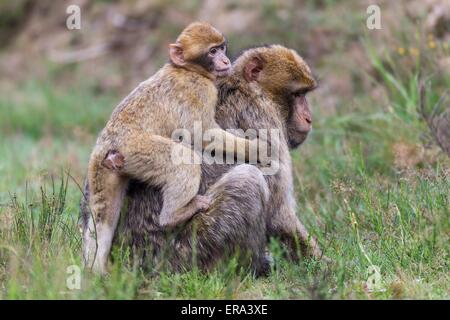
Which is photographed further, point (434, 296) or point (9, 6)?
point (9, 6)

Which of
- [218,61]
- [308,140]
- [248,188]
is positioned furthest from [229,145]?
[308,140]

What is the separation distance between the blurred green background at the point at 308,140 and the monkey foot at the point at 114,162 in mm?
566

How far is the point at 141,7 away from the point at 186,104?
10.4 m

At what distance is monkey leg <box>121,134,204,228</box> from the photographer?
208 inches

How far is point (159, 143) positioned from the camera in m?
5.31

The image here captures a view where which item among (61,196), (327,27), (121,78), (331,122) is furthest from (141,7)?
(61,196)

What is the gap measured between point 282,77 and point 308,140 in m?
3.24

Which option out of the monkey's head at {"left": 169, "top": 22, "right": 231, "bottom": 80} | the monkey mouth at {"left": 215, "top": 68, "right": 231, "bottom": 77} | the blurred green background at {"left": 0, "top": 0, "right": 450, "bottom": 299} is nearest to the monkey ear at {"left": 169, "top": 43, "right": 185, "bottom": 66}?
the monkey's head at {"left": 169, "top": 22, "right": 231, "bottom": 80}

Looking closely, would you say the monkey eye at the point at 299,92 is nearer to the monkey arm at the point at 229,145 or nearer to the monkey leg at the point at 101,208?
the monkey arm at the point at 229,145

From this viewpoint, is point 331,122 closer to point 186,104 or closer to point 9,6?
point 186,104

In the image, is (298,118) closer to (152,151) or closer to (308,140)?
(152,151)

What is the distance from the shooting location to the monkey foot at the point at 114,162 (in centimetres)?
529

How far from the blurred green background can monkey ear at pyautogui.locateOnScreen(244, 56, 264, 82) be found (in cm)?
100
